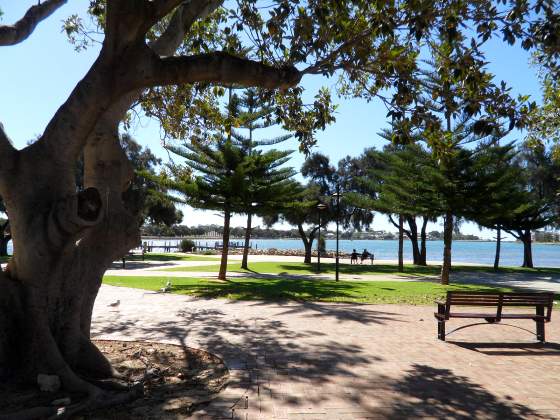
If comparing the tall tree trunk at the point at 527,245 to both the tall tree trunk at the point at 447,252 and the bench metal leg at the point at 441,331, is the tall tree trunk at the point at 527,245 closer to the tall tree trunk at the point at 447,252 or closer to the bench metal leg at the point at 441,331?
the tall tree trunk at the point at 447,252

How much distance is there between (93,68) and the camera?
4.95m

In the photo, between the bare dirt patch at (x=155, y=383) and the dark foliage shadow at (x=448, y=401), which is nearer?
the bare dirt patch at (x=155, y=383)

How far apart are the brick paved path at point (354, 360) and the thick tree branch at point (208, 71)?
3367 mm

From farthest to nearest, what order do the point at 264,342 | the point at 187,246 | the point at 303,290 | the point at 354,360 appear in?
the point at 187,246, the point at 303,290, the point at 264,342, the point at 354,360

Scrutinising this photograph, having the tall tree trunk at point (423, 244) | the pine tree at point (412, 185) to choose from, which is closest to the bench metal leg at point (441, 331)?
the pine tree at point (412, 185)

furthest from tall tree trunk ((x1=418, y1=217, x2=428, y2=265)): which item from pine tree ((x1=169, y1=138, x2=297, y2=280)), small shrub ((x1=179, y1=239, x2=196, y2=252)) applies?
small shrub ((x1=179, y1=239, x2=196, y2=252))

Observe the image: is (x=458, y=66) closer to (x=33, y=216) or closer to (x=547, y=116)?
(x=33, y=216)

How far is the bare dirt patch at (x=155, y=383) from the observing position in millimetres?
4309

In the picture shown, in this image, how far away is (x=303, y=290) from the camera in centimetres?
1439

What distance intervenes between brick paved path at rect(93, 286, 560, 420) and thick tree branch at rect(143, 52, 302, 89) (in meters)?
3.37

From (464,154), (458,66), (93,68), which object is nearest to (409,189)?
(464,154)

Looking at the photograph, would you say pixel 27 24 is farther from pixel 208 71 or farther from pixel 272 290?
pixel 272 290

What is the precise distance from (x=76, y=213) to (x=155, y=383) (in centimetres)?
228

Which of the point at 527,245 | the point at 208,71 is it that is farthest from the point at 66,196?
the point at 527,245
